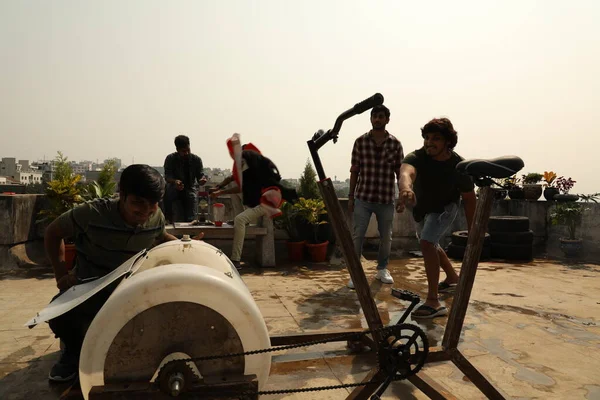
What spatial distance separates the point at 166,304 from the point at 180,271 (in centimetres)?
16

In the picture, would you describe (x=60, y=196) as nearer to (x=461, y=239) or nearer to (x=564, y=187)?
(x=461, y=239)

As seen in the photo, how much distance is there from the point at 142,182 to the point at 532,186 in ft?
32.0

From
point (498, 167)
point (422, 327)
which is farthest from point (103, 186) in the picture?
point (498, 167)

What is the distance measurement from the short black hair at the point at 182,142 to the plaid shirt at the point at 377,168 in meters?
3.33

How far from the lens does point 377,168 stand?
5.84 meters

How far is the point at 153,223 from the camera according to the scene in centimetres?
298

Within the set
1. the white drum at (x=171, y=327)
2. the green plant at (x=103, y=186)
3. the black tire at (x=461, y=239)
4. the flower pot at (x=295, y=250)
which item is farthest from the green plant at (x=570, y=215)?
the white drum at (x=171, y=327)

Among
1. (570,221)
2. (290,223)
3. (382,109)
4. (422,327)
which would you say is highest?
(382,109)

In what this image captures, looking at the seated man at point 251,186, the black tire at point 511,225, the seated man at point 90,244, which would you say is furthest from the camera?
the black tire at point 511,225

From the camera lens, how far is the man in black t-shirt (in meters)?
4.17

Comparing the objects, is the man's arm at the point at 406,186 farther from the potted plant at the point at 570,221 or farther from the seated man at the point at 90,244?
the potted plant at the point at 570,221

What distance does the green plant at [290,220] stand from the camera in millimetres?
7922

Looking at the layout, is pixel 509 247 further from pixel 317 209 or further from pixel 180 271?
pixel 180 271

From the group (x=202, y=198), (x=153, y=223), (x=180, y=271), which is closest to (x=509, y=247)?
(x=202, y=198)
